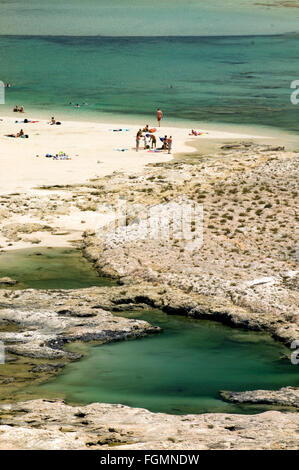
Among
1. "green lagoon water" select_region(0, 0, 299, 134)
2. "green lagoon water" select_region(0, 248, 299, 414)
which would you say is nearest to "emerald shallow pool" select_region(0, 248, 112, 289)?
"green lagoon water" select_region(0, 248, 299, 414)

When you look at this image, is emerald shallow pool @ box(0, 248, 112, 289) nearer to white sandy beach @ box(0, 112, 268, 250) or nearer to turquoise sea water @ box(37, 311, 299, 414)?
white sandy beach @ box(0, 112, 268, 250)

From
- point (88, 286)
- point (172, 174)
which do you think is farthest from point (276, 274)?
point (172, 174)

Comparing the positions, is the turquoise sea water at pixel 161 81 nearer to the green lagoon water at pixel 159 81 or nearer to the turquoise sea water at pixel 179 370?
the green lagoon water at pixel 159 81

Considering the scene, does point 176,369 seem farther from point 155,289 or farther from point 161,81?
point 161,81

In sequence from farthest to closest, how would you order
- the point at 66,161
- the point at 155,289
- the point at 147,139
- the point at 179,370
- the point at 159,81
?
the point at 159,81 → the point at 147,139 → the point at 66,161 → the point at 155,289 → the point at 179,370

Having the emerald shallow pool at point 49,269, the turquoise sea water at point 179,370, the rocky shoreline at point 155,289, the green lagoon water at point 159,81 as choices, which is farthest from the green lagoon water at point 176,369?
the green lagoon water at point 159,81

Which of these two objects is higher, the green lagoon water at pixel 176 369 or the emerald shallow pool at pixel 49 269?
the emerald shallow pool at pixel 49 269

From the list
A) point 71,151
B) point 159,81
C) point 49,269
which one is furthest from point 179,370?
point 159,81
